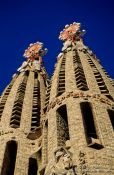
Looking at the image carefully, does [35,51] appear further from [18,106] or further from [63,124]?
[63,124]

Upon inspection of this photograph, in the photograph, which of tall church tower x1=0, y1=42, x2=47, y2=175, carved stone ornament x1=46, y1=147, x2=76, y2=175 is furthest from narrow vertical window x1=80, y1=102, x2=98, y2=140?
carved stone ornament x1=46, y1=147, x2=76, y2=175

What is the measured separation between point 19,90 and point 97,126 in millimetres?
17458

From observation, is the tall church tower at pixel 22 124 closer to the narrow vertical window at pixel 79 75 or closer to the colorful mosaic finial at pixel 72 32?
the narrow vertical window at pixel 79 75

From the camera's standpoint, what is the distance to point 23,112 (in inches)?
1468

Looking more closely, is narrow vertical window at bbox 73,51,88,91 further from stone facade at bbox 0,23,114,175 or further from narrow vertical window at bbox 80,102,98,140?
narrow vertical window at bbox 80,102,98,140

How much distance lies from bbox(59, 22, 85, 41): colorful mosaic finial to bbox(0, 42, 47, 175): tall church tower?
6731mm

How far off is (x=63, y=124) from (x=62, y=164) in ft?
24.5

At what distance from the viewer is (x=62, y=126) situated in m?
28.3

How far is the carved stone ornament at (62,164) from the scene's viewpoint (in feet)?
68.0

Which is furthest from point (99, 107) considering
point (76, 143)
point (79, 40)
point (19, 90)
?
point (79, 40)

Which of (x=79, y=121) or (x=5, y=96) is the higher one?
(x=5, y=96)

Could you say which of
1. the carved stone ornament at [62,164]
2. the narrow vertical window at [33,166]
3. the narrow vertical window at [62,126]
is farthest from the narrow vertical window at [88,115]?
the carved stone ornament at [62,164]

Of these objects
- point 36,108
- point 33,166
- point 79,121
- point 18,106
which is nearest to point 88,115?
point 79,121

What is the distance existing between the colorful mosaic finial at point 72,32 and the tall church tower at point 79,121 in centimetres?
1123
